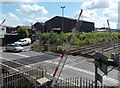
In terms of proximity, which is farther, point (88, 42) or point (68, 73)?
point (88, 42)

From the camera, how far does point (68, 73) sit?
396 inches

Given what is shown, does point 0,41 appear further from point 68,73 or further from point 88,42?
point 68,73

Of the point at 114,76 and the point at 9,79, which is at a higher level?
the point at 9,79

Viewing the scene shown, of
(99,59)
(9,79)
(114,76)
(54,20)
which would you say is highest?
(54,20)

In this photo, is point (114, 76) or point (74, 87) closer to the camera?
point (74, 87)

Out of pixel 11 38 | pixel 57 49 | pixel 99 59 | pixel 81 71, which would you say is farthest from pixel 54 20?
pixel 99 59

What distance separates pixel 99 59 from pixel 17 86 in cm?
460

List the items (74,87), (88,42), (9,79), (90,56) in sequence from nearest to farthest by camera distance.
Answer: (74,87)
(9,79)
(90,56)
(88,42)

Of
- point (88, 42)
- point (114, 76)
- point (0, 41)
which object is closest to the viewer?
point (114, 76)

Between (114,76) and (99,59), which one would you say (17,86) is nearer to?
(99,59)

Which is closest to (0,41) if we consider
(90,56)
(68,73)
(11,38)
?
(11,38)

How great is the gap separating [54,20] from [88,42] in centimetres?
1429

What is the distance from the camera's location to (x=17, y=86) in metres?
6.78

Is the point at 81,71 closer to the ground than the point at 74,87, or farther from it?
closer to the ground
